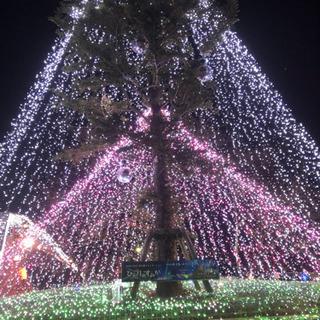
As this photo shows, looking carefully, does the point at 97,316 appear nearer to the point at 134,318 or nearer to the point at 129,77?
the point at 134,318

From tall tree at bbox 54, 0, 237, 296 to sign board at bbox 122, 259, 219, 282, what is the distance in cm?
71

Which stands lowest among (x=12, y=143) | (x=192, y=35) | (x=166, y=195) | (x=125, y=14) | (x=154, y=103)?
(x=166, y=195)

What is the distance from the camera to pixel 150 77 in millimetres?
10422

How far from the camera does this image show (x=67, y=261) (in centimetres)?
1653

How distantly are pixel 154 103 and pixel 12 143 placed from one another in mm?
6468

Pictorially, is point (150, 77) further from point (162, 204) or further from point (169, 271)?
point (169, 271)

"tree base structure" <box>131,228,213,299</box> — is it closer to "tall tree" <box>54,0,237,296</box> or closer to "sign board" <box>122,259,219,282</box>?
"tall tree" <box>54,0,237,296</box>

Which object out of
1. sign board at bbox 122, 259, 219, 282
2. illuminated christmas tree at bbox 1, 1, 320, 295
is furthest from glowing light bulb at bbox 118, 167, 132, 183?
sign board at bbox 122, 259, 219, 282

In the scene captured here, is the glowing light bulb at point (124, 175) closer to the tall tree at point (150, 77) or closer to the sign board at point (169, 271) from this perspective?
the tall tree at point (150, 77)

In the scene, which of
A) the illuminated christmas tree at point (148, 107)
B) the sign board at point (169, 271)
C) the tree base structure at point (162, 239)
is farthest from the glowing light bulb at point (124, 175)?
the sign board at point (169, 271)

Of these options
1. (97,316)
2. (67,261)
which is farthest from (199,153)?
(67,261)

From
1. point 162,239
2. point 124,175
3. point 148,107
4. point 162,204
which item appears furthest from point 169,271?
point 148,107

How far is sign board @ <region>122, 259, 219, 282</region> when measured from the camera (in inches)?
297

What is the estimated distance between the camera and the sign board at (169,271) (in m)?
7.55
